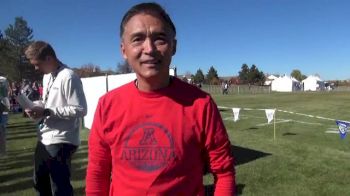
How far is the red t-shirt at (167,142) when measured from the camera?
1.88m

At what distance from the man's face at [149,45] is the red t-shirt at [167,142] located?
12 cm

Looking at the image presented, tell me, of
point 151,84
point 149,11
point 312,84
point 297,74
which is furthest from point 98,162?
point 297,74

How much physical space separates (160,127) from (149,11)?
55cm

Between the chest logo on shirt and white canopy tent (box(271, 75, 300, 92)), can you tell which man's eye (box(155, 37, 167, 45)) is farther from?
white canopy tent (box(271, 75, 300, 92))

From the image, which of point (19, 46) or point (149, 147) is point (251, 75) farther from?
point (149, 147)

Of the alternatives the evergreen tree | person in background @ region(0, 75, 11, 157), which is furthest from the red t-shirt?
the evergreen tree

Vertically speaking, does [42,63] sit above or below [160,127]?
above

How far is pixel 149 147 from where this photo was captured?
74.5 inches

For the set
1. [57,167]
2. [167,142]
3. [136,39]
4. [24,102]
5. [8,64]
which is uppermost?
[8,64]

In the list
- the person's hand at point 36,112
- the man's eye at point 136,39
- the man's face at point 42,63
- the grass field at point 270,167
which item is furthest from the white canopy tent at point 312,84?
the man's eye at point 136,39

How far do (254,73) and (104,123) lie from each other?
10433 cm

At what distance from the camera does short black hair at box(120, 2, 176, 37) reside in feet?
6.28

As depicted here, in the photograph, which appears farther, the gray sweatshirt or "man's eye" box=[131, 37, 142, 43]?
the gray sweatshirt

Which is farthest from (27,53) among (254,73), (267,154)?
(254,73)
